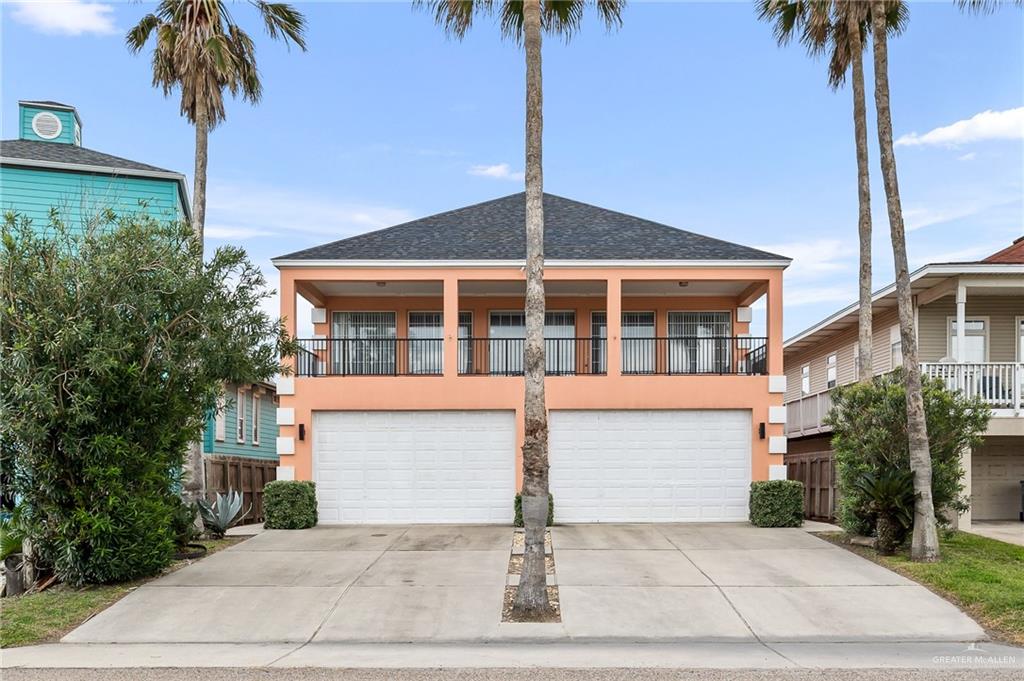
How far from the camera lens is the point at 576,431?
19.4 meters

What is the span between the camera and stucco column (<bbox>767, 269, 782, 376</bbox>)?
19.4 meters

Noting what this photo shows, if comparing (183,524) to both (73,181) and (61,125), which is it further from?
(61,125)

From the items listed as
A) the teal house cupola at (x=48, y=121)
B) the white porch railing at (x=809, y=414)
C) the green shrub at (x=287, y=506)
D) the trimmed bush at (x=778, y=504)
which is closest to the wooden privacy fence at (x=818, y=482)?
the white porch railing at (x=809, y=414)

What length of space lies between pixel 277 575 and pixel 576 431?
25.4 feet

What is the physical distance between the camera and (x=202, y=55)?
17.6m

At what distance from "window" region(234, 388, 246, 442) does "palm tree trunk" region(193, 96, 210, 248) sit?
1080 centimetres

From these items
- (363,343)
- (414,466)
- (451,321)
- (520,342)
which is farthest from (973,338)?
(363,343)

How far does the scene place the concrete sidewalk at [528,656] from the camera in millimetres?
9023

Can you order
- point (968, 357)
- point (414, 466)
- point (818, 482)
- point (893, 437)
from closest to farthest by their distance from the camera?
point (893, 437) < point (414, 466) < point (818, 482) < point (968, 357)

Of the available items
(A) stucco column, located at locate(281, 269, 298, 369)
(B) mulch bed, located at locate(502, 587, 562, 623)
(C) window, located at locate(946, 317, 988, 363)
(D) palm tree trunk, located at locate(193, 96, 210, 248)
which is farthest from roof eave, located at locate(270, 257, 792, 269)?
(B) mulch bed, located at locate(502, 587, 562, 623)

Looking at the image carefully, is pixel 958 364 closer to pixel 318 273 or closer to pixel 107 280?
pixel 318 273

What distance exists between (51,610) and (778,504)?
12848 mm

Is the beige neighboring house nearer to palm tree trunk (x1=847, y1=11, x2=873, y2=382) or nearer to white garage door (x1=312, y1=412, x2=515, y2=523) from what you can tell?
palm tree trunk (x1=847, y1=11, x2=873, y2=382)

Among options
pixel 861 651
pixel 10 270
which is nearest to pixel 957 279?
pixel 861 651
